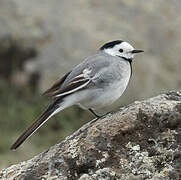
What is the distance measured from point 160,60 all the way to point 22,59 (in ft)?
8.53

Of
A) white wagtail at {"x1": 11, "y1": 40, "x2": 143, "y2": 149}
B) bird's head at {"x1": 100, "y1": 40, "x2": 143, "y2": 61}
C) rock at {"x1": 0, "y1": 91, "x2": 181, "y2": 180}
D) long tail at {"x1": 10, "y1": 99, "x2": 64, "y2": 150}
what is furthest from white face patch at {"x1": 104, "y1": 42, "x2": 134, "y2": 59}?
rock at {"x1": 0, "y1": 91, "x2": 181, "y2": 180}

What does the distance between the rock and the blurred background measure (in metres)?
5.37

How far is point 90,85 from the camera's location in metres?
4.95

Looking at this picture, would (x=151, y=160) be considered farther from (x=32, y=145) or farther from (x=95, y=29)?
(x=95, y=29)

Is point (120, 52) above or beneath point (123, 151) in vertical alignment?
above

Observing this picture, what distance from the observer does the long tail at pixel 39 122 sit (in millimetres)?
4423

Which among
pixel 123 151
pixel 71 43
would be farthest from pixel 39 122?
pixel 71 43

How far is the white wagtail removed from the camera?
4.79 m

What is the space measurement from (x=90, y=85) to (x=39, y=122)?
64 cm

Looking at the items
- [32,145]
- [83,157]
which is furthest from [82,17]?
[83,157]

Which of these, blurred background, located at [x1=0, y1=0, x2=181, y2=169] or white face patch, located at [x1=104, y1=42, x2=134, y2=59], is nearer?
white face patch, located at [x1=104, y1=42, x2=134, y2=59]

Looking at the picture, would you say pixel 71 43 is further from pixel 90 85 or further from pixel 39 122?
pixel 39 122

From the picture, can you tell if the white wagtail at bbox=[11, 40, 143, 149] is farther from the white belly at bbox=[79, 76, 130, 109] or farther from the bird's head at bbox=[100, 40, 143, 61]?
the bird's head at bbox=[100, 40, 143, 61]

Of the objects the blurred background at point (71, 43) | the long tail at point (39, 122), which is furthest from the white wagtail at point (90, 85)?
the blurred background at point (71, 43)
